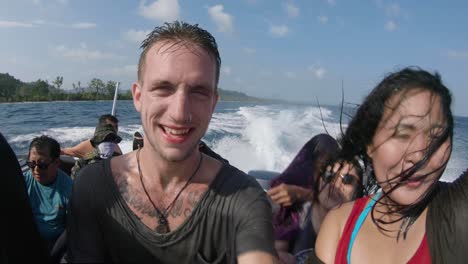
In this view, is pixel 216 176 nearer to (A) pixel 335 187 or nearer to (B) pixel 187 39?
(B) pixel 187 39

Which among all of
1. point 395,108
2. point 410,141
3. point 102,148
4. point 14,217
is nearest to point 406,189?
point 410,141

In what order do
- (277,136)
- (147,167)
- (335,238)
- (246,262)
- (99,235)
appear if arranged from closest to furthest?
(335,238), (246,262), (99,235), (147,167), (277,136)

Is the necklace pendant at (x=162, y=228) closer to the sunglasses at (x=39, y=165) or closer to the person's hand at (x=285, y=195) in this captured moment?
the person's hand at (x=285, y=195)

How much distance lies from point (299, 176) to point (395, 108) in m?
1.32

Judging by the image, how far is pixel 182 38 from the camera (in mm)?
1448

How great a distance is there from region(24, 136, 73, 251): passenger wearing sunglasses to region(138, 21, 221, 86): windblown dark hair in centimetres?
184

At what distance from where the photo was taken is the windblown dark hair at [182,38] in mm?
1450

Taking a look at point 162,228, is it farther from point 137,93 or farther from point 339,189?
point 339,189

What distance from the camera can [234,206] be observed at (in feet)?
4.78

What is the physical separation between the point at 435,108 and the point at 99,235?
1.36m

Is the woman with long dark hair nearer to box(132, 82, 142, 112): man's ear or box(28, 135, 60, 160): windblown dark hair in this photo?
box(132, 82, 142, 112): man's ear

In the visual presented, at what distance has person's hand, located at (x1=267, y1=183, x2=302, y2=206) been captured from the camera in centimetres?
226

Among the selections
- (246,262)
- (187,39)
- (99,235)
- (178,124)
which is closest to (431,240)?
(246,262)

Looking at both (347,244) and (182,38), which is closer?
(347,244)
